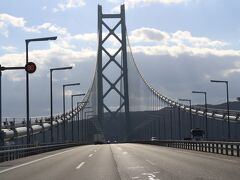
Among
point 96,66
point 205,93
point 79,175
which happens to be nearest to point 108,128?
point 96,66

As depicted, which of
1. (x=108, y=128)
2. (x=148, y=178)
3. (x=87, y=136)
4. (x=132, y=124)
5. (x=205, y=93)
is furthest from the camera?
(x=108, y=128)

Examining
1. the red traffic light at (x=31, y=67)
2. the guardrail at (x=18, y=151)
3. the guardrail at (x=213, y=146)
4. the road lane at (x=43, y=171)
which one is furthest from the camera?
the guardrail at (x=213, y=146)

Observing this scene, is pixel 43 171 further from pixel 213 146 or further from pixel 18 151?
pixel 213 146

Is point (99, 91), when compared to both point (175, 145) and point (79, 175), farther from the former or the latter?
point (79, 175)

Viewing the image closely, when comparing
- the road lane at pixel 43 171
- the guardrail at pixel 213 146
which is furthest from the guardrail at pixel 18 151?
the guardrail at pixel 213 146

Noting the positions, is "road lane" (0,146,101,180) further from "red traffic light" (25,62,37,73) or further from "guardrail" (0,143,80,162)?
"red traffic light" (25,62,37,73)

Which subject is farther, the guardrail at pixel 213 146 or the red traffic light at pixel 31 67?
the guardrail at pixel 213 146

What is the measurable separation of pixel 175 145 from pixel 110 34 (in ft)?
186

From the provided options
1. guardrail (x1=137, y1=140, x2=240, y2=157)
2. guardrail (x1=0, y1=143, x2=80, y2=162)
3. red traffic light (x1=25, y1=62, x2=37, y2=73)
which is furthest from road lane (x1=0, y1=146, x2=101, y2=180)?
guardrail (x1=137, y1=140, x2=240, y2=157)

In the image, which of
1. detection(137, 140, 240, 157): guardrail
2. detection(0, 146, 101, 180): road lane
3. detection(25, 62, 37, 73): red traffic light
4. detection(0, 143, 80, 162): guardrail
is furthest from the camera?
detection(137, 140, 240, 157): guardrail

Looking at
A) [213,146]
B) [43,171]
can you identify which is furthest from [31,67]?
[213,146]

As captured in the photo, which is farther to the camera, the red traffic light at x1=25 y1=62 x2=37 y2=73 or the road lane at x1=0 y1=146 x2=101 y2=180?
the red traffic light at x1=25 y1=62 x2=37 y2=73

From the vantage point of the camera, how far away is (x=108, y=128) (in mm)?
146375

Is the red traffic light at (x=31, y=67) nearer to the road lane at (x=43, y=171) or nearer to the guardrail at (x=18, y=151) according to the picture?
the guardrail at (x=18, y=151)
